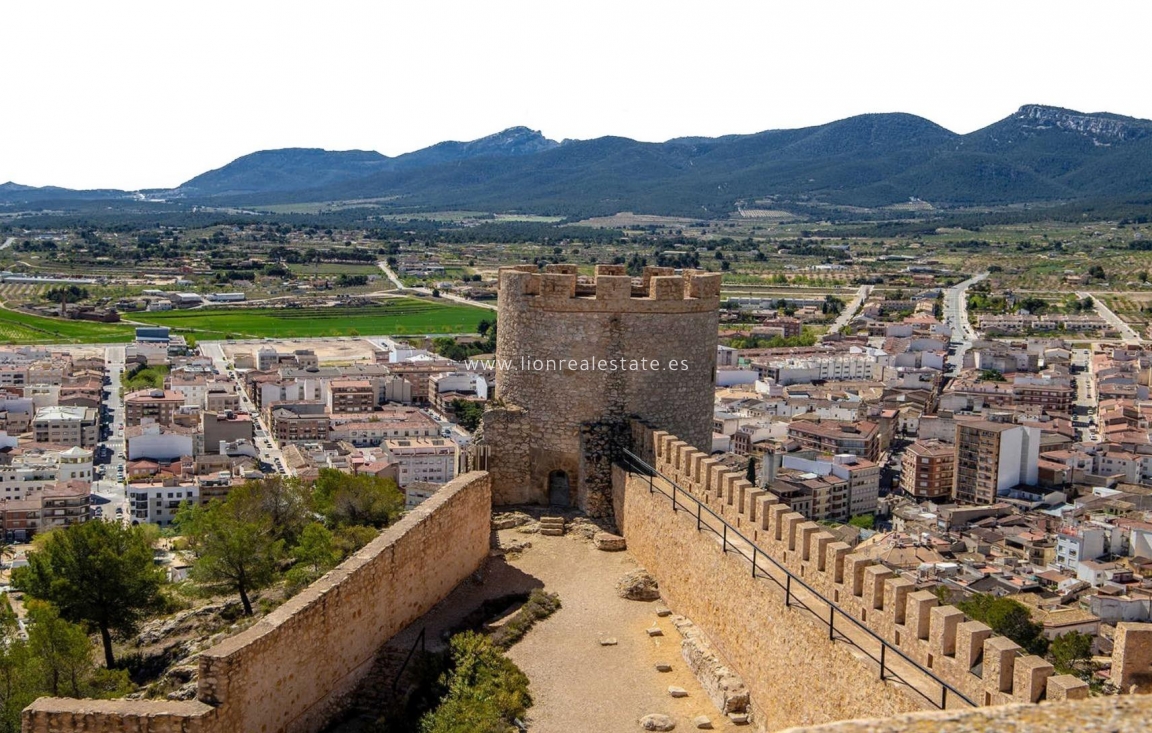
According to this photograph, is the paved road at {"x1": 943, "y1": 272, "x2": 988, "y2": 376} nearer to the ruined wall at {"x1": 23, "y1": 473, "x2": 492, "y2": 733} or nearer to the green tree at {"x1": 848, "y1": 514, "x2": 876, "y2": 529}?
the green tree at {"x1": 848, "y1": 514, "x2": 876, "y2": 529}

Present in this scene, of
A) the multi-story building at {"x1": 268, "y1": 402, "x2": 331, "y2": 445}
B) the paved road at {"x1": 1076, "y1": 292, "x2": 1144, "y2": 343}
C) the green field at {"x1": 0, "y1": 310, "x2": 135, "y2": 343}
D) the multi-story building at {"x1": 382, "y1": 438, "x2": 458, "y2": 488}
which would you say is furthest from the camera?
the green field at {"x1": 0, "y1": 310, "x2": 135, "y2": 343}

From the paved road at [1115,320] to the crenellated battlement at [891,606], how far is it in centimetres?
10151

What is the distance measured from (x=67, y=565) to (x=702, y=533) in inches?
450

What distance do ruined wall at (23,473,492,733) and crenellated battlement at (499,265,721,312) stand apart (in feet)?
6.25

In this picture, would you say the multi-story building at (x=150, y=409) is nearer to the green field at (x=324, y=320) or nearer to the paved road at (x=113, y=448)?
the paved road at (x=113, y=448)

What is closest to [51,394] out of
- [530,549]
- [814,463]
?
[814,463]

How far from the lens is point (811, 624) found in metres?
7.52

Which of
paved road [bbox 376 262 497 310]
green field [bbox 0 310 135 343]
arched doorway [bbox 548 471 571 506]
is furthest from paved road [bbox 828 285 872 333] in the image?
arched doorway [bbox 548 471 571 506]

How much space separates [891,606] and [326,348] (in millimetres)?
98831

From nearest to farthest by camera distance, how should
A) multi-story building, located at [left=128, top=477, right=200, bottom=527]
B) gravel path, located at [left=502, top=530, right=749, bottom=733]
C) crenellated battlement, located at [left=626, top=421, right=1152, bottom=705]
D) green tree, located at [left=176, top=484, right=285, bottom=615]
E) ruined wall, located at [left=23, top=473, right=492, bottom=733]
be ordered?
crenellated battlement, located at [left=626, top=421, right=1152, bottom=705] < ruined wall, located at [left=23, top=473, right=492, bottom=733] < gravel path, located at [left=502, top=530, right=749, bottom=733] < green tree, located at [left=176, top=484, right=285, bottom=615] < multi-story building, located at [left=128, top=477, right=200, bottom=527]

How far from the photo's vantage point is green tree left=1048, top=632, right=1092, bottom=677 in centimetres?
2966

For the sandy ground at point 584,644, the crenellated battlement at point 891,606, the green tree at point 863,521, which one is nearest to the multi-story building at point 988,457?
the green tree at point 863,521

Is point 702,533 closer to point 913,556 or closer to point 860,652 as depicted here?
point 860,652

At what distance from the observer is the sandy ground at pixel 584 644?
8.52 metres
